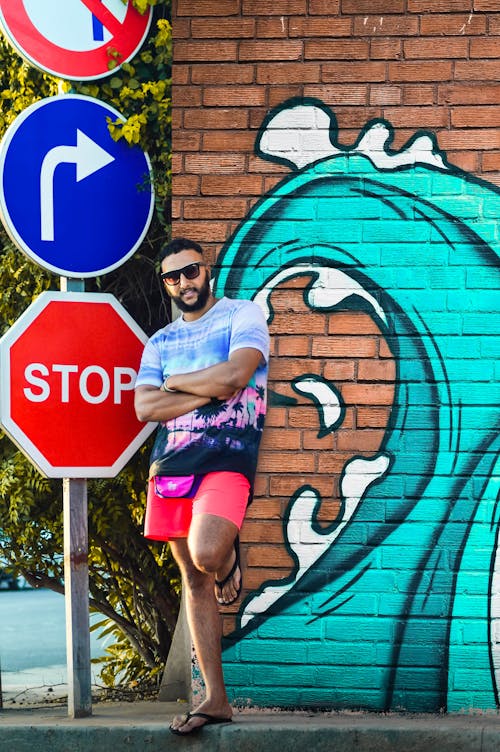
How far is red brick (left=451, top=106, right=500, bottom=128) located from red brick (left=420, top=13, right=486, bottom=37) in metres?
0.34

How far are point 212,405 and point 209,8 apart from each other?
1.82 metres

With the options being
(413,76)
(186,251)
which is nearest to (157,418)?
(186,251)

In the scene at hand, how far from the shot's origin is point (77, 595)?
183 inches

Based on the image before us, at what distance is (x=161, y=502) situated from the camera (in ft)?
15.2

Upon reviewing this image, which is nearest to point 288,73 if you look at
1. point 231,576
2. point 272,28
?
point 272,28

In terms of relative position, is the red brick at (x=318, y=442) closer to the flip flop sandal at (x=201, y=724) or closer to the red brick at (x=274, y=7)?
the flip flop sandal at (x=201, y=724)

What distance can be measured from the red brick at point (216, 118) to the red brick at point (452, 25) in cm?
88

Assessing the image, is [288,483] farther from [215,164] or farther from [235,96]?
[235,96]

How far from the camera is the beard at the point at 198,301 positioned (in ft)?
15.5

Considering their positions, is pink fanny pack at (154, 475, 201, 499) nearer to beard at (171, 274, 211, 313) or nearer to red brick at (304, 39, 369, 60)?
beard at (171, 274, 211, 313)

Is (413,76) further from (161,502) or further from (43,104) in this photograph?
(161,502)

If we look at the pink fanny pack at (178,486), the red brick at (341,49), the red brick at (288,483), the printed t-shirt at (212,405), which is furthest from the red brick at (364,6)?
the pink fanny pack at (178,486)

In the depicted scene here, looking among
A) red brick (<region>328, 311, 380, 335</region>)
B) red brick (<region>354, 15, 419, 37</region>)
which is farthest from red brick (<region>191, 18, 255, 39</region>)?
red brick (<region>328, 311, 380, 335</region>)

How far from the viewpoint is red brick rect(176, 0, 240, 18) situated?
501 centimetres
